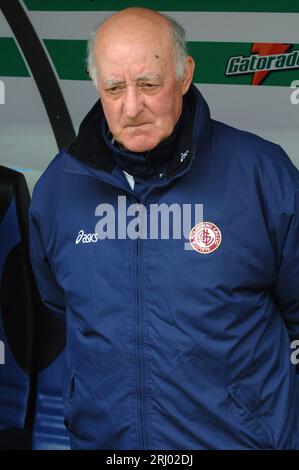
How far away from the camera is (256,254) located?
7.36 feet

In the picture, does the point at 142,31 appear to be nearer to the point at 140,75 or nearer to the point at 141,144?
the point at 140,75

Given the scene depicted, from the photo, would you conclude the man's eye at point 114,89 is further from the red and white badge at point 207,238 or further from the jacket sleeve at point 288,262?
the jacket sleeve at point 288,262

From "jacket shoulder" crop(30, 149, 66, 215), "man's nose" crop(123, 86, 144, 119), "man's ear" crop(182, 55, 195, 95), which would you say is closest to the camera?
"man's nose" crop(123, 86, 144, 119)

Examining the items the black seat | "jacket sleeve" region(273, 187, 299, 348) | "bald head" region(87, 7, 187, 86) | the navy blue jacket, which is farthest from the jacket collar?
the black seat

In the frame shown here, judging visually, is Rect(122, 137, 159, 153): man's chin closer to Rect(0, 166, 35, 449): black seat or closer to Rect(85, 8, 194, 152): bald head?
Rect(85, 8, 194, 152): bald head

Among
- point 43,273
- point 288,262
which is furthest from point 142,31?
point 43,273

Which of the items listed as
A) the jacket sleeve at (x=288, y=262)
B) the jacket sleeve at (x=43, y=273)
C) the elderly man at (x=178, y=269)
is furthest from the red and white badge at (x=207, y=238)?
the jacket sleeve at (x=43, y=273)

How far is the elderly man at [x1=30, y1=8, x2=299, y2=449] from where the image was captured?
87.8 inches

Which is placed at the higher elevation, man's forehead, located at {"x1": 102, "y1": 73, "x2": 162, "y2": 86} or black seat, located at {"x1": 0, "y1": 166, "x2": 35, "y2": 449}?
man's forehead, located at {"x1": 102, "y1": 73, "x2": 162, "y2": 86}

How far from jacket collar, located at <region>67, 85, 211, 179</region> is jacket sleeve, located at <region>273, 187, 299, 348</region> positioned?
0.24 m

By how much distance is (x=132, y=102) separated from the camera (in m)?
2.20

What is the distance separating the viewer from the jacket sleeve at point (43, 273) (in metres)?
2.57

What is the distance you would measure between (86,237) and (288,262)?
463 millimetres
